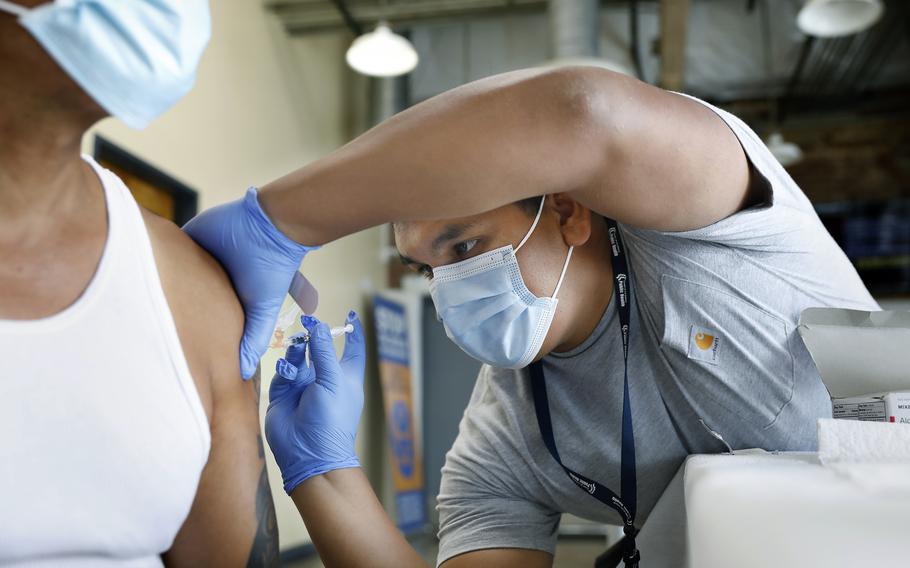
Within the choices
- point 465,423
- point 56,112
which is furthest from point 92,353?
point 465,423

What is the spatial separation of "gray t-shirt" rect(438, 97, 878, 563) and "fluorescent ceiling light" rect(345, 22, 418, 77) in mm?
3516

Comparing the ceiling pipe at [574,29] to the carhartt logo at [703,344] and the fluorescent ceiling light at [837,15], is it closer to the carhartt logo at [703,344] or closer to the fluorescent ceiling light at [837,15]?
the fluorescent ceiling light at [837,15]

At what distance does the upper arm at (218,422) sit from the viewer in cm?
86

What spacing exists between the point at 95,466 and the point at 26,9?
41 centimetres

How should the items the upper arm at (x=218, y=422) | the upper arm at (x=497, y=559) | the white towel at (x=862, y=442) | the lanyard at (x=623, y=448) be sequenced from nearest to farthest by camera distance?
1. the white towel at (x=862, y=442)
2. the upper arm at (x=218, y=422)
3. the lanyard at (x=623, y=448)
4. the upper arm at (x=497, y=559)

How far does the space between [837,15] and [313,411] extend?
13.8ft

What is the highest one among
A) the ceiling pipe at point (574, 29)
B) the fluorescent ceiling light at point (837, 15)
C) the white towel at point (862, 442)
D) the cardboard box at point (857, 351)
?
the ceiling pipe at point (574, 29)

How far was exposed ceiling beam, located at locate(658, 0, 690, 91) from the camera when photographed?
4.75 m

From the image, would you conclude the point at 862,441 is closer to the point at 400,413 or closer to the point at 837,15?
the point at 837,15

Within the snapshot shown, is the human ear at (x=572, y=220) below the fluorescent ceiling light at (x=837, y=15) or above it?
below

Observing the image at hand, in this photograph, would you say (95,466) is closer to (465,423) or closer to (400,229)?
(400,229)

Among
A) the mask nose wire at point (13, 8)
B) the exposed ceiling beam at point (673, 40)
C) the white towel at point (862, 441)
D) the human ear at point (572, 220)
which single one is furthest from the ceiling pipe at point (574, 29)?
the mask nose wire at point (13, 8)

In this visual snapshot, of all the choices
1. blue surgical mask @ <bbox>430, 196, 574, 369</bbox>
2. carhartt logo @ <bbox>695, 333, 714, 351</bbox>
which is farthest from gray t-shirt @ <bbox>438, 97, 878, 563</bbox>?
blue surgical mask @ <bbox>430, 196, 574, 369</bbox>

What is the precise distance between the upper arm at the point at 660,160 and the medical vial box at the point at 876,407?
299 millimetres
